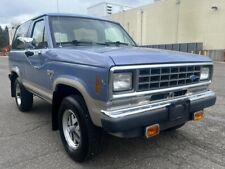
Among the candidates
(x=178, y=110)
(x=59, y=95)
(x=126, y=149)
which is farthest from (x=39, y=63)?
(x=178, y=110)

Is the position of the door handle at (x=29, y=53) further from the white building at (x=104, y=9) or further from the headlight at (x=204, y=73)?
the white building at (x=104, y=9)

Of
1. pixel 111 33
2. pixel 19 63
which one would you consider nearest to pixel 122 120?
pixel 111 33

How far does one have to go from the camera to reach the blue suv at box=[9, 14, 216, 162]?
2744 millimetres

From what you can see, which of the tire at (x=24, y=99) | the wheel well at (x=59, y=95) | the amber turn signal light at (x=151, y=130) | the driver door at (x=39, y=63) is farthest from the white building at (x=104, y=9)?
the amber turn signal light at (x=151, y=130)

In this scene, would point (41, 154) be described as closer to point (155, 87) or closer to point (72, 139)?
point (72, 139)

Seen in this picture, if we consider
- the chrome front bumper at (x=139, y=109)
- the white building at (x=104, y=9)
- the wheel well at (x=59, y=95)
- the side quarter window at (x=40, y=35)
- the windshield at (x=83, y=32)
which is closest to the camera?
the chrome front bumper at (x=139, y=109)

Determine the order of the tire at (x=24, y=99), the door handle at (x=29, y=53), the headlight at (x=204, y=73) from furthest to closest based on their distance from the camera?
1. the tire at (x=24, y=99)
2. the door handle at (x=29, y=53)
3. the headlight at (x=204, y=73)

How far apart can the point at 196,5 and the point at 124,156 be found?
26604 mm

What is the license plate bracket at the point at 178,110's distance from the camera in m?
3.04

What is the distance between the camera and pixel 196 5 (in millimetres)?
27109

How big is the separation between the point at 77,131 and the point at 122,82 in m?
1.11

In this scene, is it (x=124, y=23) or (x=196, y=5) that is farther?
(x=124, y=23)

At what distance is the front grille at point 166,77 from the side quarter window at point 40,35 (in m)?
1.89

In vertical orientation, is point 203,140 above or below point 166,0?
below
